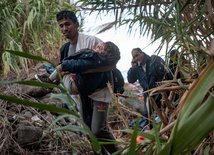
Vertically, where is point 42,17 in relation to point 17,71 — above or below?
above

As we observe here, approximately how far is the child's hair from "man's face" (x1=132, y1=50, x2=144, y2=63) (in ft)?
2.39

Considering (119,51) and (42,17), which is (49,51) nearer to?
(42,17)

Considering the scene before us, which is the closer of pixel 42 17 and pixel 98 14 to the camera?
pixel 98 14

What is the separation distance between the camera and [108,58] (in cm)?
239

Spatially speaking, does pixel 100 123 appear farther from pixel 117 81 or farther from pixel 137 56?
pixel 137 56

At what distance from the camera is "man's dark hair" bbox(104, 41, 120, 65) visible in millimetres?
2398

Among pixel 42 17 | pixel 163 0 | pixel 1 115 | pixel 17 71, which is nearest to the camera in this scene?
pixel 163 0

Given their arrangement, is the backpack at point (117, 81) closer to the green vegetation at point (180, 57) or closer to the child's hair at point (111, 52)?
the child's hair at point (111, 52)

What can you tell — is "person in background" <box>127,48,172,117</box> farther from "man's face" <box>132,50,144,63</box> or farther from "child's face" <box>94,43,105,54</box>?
"child's face" <box>94,43,105,54</box>

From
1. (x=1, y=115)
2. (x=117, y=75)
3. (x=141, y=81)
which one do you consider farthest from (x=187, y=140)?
(x=141, y=81)

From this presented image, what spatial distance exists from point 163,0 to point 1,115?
5.63 ft

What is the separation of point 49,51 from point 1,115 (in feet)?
8.00

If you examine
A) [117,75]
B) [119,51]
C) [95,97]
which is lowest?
[95,97]

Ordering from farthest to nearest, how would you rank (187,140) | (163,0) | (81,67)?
1. (81,67)
2. (163,0)
3. (187,140)
